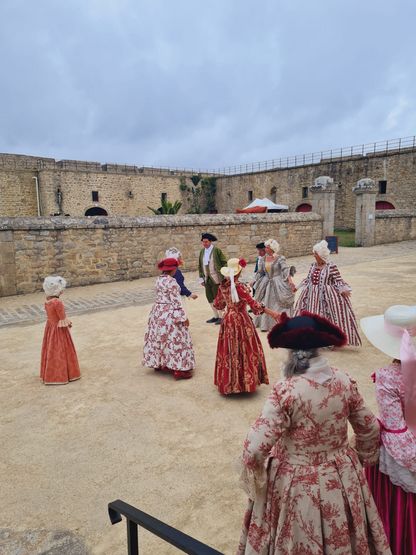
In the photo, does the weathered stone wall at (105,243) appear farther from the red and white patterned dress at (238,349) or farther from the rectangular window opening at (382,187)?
the rectangular window opening at (382,187)

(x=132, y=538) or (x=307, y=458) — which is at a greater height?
(x=307, y=458)

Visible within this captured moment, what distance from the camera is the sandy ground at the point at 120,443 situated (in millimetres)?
2555

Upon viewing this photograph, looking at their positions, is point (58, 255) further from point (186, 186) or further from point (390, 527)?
point (186, 186)

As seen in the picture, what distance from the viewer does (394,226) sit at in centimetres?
2034

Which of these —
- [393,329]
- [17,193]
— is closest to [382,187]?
[17,193]

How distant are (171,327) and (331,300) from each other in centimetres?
237

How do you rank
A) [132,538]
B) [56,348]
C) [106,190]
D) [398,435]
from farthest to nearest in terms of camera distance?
[106,190] < [56,348] < [398,435] < [132,538]

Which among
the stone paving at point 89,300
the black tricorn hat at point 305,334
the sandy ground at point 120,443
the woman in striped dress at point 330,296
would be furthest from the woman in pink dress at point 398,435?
the stone paving at point 89,300

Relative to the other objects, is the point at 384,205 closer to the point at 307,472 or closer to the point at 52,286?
the point at 52,286

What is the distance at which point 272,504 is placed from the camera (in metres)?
1.70

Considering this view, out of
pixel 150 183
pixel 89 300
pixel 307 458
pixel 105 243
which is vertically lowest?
pixel 89 300

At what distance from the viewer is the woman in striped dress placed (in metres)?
5.48

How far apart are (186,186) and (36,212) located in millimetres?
12470

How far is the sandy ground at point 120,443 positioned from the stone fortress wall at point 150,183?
22.7 metres
